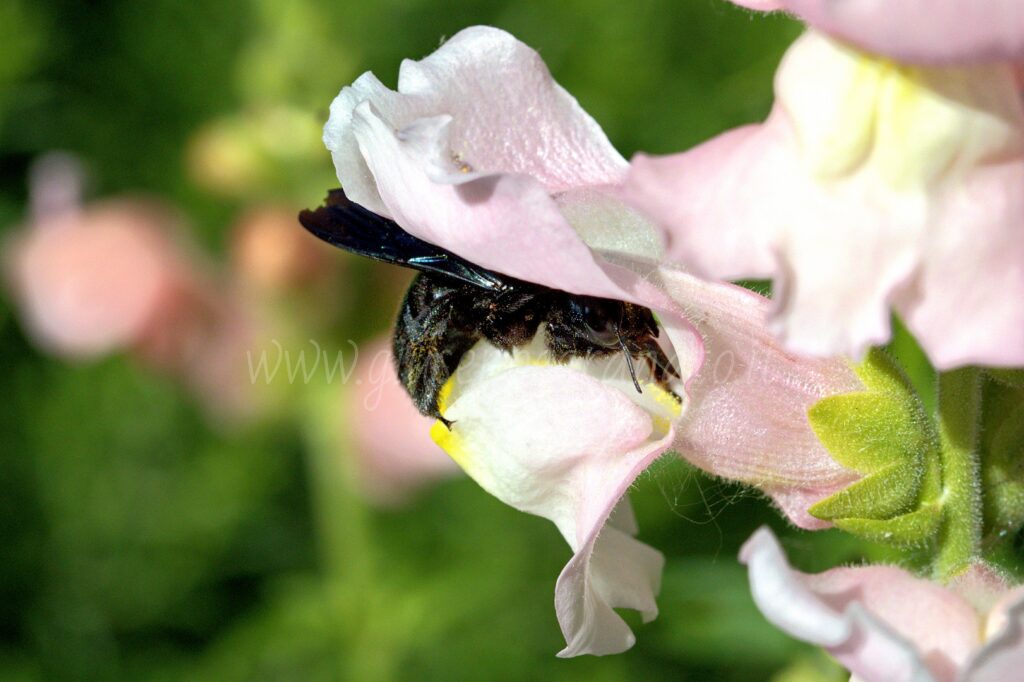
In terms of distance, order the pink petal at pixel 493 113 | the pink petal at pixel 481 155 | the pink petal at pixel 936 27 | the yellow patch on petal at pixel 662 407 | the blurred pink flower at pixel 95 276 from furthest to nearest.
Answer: the blurred pink flower at pixel 95 276, the yellow patch on petal at pixel 662 407, the pink petal at pixel 493 113, the pink petal at pixel 481 155, the pink petal at pixel 936 27

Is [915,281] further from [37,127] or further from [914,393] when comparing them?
[37,127]

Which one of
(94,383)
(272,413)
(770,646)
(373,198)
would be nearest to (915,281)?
(373,198)

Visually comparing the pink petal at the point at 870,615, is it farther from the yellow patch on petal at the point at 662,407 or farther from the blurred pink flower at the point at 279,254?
the blurred pink flower at the point at 279,254

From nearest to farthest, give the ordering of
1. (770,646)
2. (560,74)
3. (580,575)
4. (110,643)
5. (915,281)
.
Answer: (915,281) < (580,575) < (770,646) < (110,643) < (560,74)

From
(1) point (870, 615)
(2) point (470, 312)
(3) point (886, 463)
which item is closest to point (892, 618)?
(1) point (870, 615)

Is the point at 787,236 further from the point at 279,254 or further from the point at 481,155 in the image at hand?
the point at 279,254

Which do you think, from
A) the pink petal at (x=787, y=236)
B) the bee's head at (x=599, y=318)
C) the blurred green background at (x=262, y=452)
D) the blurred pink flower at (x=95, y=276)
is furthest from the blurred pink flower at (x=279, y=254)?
the pink petal at (x=787, y=236)
